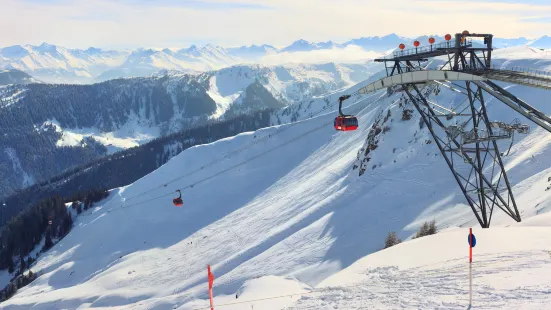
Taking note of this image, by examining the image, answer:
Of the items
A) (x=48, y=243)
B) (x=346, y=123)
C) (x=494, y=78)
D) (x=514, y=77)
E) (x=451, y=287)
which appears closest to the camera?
(x=451, y=287)

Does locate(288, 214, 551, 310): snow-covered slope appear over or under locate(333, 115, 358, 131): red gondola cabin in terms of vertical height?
under

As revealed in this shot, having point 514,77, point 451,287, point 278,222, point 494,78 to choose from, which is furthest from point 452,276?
point 278,222

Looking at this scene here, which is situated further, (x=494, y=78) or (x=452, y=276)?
(x=494, y=78)

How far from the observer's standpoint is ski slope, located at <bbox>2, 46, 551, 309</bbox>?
140 feet

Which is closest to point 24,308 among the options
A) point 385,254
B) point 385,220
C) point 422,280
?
point 385,220

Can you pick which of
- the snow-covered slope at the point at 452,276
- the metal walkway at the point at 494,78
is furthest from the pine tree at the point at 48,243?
the metal walkway at the point at 494,78

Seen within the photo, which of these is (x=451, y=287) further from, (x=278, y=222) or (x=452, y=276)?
(x=278, y=222)

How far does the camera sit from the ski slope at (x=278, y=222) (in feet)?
140

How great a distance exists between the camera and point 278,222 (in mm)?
73500

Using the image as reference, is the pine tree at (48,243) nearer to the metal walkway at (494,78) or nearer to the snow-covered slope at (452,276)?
the snow-covered slope at (452,276)

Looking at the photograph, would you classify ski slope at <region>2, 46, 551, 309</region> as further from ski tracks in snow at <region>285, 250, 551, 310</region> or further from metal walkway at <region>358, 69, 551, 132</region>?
metal walkway at <region>358, 69, 551, 132</region>

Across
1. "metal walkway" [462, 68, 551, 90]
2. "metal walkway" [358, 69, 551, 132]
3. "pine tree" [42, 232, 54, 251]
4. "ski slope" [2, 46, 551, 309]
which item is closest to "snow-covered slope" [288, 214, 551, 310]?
"ski slope" [2, 46, 551, 309]

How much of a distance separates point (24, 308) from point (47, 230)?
62530 mm

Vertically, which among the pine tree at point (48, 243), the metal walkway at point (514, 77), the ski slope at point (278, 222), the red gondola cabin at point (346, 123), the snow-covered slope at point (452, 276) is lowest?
the pine tree at point (48, 243)
